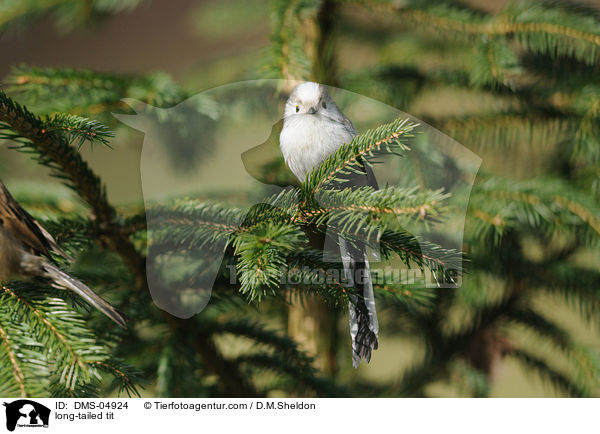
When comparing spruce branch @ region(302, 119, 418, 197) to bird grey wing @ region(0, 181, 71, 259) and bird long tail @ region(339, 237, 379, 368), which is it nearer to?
bird long tail @ region(339, 237, 379, 368)

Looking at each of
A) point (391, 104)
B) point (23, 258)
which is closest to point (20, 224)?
point (23, 258)

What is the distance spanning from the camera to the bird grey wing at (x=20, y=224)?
331 mm

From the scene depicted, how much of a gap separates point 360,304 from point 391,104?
26cm

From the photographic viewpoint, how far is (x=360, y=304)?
357 millimetres

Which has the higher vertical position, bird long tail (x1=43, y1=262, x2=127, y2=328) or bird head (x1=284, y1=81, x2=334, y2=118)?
bird head (x1=284, y1=81, x2=334, y2=118)

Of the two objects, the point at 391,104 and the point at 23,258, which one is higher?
the point at 391,104

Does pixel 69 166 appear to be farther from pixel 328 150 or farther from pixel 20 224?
pixel 328 150

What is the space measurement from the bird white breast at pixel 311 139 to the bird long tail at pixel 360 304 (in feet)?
0.21

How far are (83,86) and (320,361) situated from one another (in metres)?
0.41

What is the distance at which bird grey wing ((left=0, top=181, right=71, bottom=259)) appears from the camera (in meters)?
0.33

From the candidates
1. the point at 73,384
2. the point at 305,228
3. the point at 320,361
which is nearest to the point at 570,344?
the point at 320,361

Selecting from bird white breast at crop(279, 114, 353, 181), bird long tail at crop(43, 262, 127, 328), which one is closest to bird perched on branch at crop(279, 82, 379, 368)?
bird white breast at crop(279, 114, 353, 181)

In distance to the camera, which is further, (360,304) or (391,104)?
(391,104)

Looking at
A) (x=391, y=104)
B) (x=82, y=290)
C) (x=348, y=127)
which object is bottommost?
(x=82, y=290)
